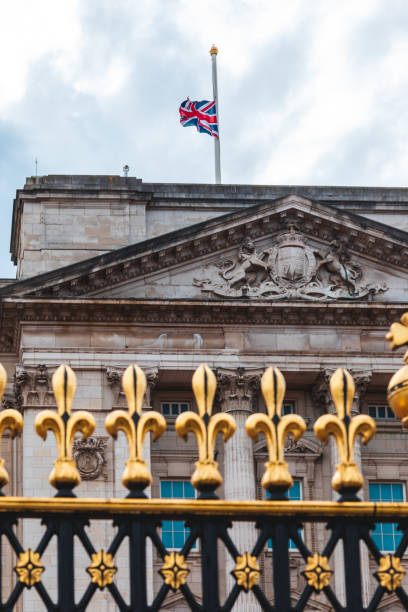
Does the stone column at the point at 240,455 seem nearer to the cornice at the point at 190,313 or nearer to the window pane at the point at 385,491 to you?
the cornice at the point at 190,313

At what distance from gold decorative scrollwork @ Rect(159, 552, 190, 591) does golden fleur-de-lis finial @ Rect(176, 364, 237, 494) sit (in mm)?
449

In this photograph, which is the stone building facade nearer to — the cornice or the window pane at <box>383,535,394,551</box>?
the cornice

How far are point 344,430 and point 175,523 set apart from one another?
138 feet

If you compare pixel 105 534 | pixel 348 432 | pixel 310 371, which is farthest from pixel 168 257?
pixel 348 432

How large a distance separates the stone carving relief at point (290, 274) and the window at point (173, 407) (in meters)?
3.84

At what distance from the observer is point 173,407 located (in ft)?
176

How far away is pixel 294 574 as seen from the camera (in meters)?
48.7

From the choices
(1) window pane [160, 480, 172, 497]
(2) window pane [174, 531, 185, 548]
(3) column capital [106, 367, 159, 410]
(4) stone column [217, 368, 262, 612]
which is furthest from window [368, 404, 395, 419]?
(2) window pane [174, 531, 185, 548]

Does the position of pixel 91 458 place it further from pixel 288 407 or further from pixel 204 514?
pixel 204 514

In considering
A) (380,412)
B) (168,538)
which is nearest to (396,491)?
(380,412)

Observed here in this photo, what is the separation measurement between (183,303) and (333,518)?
42.6 meters

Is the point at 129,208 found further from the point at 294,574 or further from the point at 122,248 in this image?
the point at 294,574

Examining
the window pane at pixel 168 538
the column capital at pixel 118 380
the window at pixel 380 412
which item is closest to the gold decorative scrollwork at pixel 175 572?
the window pane at pixel 168 538

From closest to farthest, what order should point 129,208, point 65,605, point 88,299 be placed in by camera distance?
point 65,605, point 88,299, point 129,208
